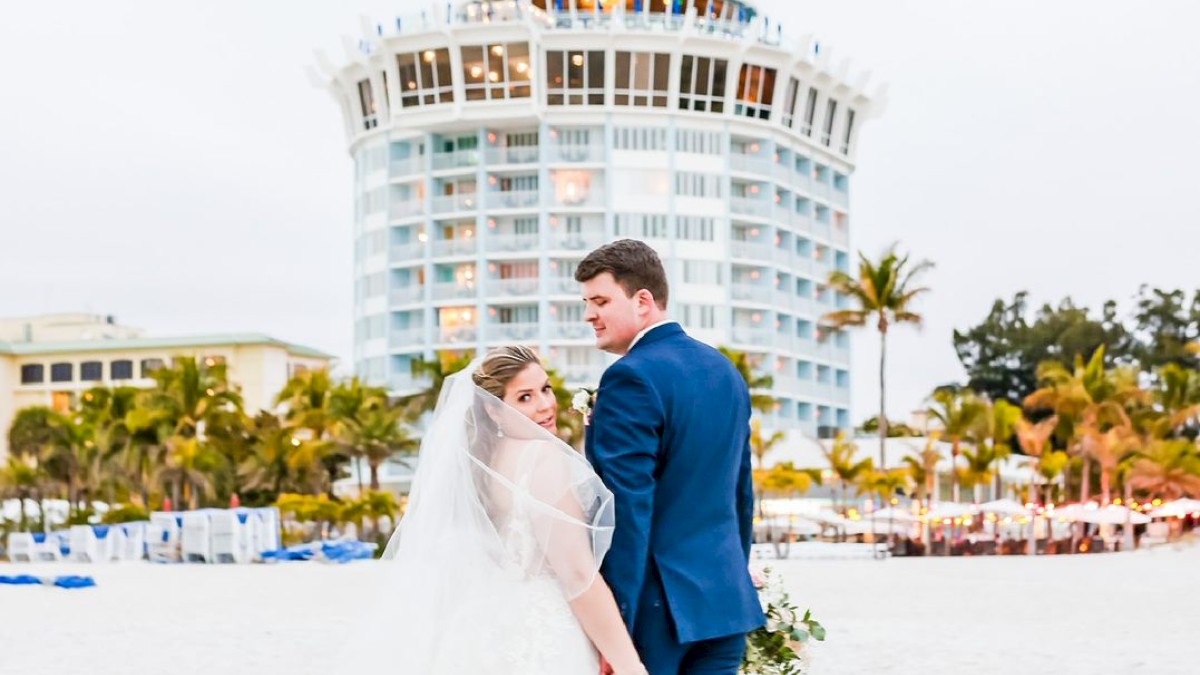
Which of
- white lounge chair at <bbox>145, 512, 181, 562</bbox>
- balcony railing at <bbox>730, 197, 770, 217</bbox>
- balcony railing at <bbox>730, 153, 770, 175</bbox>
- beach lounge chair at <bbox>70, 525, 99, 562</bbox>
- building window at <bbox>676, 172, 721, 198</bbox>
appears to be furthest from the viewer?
balcony railing at <bbox>730, 153, 770, 175</bbox>

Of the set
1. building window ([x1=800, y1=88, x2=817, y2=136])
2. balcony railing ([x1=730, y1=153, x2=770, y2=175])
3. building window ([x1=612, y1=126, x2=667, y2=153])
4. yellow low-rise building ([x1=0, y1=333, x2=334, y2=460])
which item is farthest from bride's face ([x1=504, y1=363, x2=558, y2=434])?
yellow low-rise building ([x1=0, y1=333, x2=334, y2=460])

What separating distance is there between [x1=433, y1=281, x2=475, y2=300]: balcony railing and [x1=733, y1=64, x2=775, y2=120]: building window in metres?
16.9

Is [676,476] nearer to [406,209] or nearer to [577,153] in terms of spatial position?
[577,153]

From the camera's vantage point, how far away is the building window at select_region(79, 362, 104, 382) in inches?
3762

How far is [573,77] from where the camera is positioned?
75.4m

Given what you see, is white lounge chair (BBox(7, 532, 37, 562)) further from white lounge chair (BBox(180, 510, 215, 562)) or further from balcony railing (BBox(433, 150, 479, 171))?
balcony railing (BBox(433, 150, 479, 171))

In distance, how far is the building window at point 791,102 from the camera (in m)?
80.0

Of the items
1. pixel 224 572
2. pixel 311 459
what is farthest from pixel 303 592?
pixel 311 459

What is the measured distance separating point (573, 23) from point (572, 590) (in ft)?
235

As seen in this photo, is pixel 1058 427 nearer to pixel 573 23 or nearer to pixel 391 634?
pixel 573 23

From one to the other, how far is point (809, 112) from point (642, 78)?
450 inches

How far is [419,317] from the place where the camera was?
77438 mm

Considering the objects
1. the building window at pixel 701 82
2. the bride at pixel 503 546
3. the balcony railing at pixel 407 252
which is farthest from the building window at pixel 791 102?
the bride at pixel 503 546

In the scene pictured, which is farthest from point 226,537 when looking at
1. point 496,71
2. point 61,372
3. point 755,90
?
point 61,372
